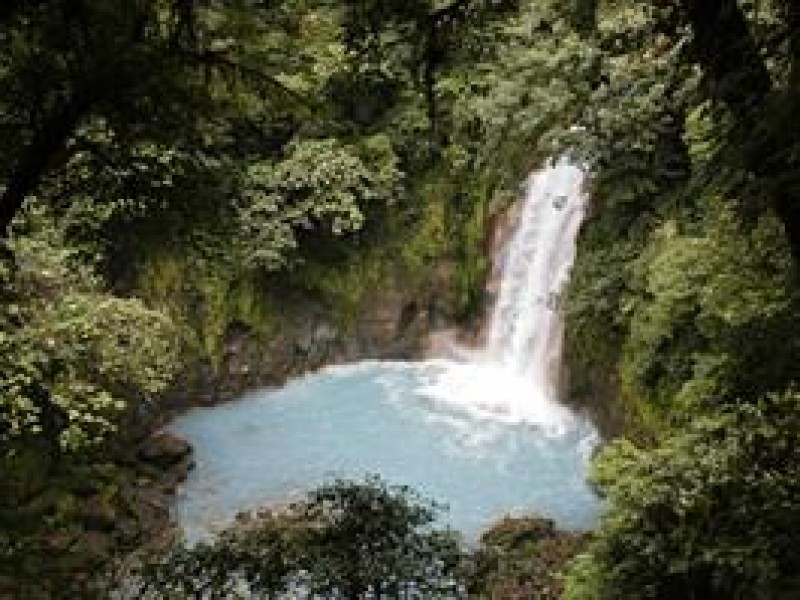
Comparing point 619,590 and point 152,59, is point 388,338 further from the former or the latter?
point 152,59

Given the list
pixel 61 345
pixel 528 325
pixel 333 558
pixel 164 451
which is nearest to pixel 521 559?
pixel 333 558

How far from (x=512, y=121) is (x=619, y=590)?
812 centimetres

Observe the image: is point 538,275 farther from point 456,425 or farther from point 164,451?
point 164,451

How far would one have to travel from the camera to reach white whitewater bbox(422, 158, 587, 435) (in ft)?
53.3

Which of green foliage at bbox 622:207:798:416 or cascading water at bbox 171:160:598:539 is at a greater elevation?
cascading water at bbox 171:160:598:539

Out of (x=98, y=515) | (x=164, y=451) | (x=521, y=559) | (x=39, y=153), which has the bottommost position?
(x=39, y=153)

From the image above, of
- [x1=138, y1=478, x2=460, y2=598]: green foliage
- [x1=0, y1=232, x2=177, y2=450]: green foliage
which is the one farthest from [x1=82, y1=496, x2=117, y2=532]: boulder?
[x1=138, y1=478, x2=460, y2=598]: green foliage

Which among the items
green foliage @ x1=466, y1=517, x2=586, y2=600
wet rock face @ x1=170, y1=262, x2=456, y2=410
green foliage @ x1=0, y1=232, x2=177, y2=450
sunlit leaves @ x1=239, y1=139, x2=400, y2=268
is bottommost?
green foliage @ x1=466, y1=517, x2=586, y2=600

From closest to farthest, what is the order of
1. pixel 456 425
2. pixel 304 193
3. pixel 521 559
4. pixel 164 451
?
1. pixel 521 559
2. pixel 164 451
3. pixel 456 425
4. pixel 304 193

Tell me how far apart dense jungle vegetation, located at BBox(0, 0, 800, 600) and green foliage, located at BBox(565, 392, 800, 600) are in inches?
0.8

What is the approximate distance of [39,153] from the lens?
4.88 meters

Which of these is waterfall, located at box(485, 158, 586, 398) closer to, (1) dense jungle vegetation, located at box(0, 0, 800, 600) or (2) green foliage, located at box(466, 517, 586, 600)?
(1) dense jungle vegetation, located at box(0, 0, 800, 600)

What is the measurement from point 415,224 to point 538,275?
87.4 inches

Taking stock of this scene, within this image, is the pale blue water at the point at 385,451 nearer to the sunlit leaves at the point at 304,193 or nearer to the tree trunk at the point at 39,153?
the sunlit leaves at the point at 304,193
